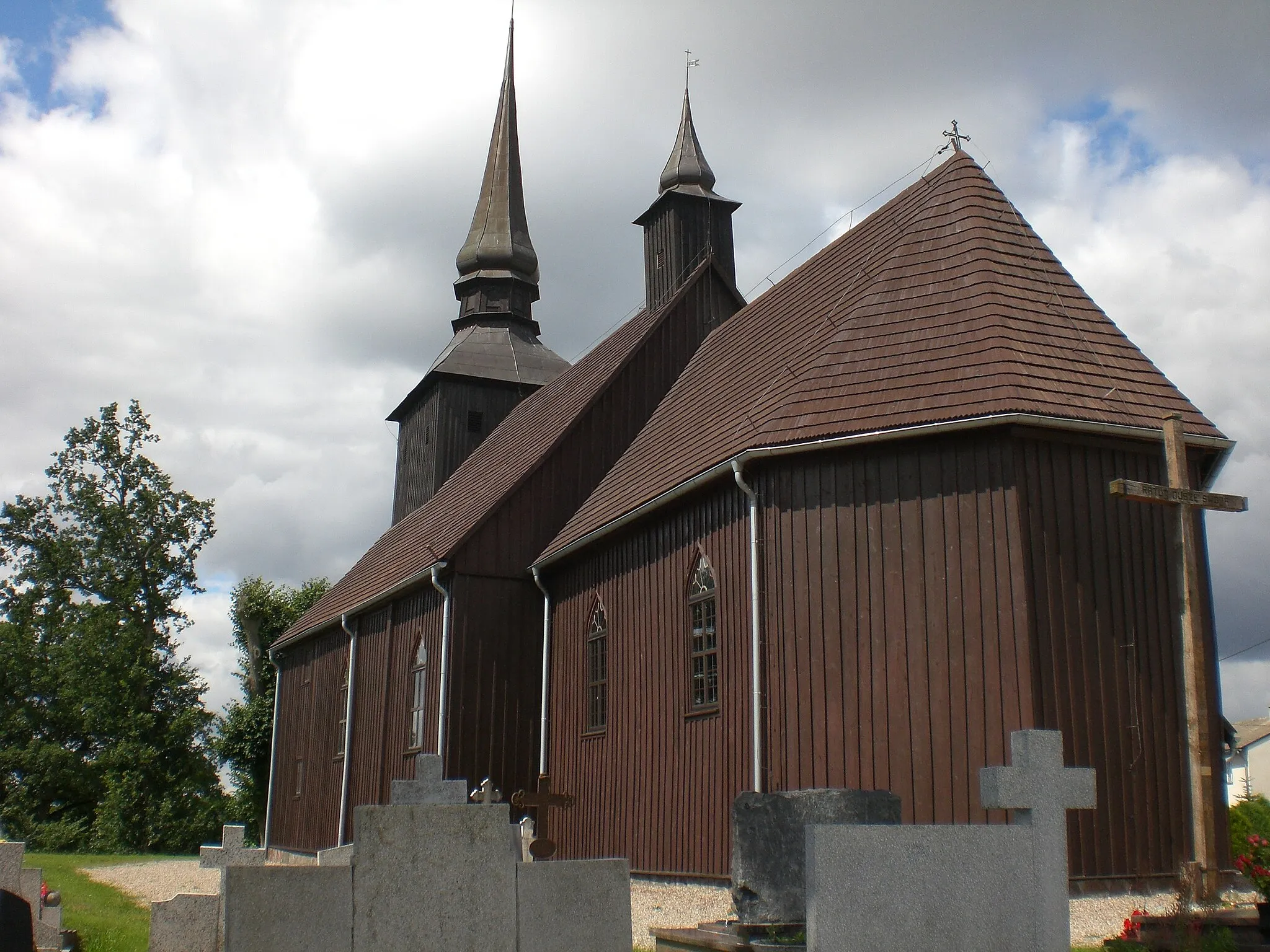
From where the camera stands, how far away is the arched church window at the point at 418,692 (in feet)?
62.3

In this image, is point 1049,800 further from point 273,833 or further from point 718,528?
point 273,833

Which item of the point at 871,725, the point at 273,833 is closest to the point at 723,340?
the point at 871,725

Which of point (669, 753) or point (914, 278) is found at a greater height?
point (914, 278)

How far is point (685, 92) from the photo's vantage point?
2466 centimetres

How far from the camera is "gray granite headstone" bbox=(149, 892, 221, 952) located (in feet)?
28.9

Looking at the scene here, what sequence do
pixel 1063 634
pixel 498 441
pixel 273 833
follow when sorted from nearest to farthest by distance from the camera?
1. pixel 1063 634
2. pixel 498 441
3. pixel 273 833

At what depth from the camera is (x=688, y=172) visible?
74.5 feet

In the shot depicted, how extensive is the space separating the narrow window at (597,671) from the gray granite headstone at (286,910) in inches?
407

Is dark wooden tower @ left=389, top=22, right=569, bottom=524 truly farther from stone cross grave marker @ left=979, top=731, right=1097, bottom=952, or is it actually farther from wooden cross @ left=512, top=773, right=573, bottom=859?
stone cross grave marker @ left=979, top=731, right=1097, bottom=952

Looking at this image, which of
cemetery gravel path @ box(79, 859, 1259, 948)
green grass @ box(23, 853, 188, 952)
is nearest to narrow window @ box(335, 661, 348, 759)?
cemetery gravel path @ box(79, 859, 1259, 948)

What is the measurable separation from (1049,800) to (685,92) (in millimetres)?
20533

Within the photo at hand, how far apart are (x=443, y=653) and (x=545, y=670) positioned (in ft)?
5.10

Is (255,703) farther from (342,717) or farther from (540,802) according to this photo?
(540,802)

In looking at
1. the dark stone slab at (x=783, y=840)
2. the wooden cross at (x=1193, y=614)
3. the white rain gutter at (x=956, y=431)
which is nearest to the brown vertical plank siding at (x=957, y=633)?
the white rain gutter at (x=956, y=431)
